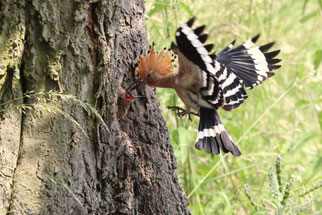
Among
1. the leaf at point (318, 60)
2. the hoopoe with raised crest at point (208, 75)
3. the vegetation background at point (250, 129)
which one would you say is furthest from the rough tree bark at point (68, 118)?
the leaf at point (318, 60)

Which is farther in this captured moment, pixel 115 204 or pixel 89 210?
pixel 115 204

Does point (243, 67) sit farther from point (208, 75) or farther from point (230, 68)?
point (208, 75)

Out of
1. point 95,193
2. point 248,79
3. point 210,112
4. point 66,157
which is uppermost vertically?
point 248,79

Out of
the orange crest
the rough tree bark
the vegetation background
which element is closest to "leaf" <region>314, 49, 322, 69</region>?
the vegetation background

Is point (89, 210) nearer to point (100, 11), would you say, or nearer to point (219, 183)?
point (100, 11)

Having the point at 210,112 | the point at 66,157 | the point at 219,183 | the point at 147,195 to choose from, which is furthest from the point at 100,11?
the point at 219,183

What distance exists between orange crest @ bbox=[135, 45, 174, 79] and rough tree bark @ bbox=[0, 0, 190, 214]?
7 cm

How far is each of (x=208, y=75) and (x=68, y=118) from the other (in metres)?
0.78

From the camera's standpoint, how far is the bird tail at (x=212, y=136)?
7.66ft

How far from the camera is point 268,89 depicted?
11.6ft

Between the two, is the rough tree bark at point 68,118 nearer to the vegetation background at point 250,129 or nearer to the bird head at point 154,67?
the bird head at point 154,67

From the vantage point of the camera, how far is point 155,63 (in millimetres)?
2078

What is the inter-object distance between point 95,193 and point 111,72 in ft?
1.58

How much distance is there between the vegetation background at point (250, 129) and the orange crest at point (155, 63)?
0.15 metres
